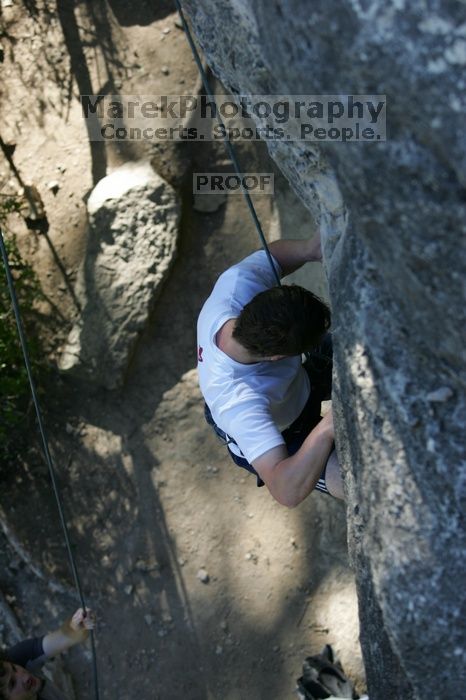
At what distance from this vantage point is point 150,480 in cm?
399

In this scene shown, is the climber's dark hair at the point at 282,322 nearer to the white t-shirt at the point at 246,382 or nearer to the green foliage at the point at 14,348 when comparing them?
the white t-shirt at the point at 246,382

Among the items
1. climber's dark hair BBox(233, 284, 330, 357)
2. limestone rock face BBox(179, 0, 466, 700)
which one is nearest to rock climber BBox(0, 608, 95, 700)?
limestone rock face BBox(179, 0, 466, 700)

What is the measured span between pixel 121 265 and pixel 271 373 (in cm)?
194

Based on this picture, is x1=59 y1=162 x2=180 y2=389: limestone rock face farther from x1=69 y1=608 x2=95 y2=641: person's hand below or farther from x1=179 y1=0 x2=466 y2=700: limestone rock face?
x1=179 y1=0 x2=466 y2=700: limestone rock face

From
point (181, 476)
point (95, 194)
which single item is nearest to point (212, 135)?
Answer: point (95, 194)

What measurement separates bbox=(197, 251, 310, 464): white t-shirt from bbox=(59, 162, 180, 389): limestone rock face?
64.2 inches

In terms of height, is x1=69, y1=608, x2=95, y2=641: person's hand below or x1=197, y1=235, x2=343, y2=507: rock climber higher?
x1=197, y1=235, x2=343, y2=507: rock climber

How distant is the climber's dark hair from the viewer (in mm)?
2033

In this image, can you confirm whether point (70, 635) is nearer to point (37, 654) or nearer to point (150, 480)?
point (37, 654)

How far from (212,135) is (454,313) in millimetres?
3052

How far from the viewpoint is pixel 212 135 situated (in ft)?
13.7

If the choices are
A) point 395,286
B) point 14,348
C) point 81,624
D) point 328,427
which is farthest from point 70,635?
point 395,286

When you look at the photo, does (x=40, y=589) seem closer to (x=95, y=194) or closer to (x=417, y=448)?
(x=95, y=194)

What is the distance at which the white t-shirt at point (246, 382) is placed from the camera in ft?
6.88
